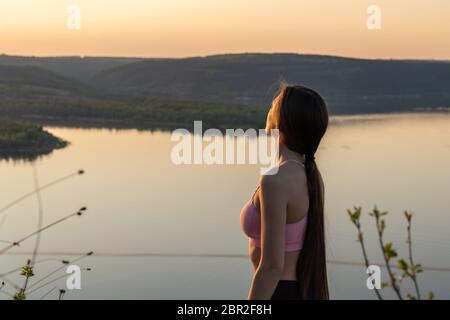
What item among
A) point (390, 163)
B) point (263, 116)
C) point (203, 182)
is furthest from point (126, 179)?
point (263, 116)

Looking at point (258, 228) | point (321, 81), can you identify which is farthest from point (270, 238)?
point (321, 81)

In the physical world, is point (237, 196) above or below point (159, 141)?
below

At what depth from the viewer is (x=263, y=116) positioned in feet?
77.4

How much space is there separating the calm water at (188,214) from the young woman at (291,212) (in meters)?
3.09

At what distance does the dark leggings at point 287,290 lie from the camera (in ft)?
4.62

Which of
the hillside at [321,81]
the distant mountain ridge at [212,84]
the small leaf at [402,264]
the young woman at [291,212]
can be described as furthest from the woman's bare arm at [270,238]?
the hillside at [321,81]

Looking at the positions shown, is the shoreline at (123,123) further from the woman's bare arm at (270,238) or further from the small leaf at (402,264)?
the small leaf at (402,264)

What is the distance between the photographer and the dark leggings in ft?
4.62

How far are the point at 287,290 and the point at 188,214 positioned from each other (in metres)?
8.44

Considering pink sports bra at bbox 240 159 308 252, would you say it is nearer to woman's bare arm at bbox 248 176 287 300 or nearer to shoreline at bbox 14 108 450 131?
woman's bare arm at bbox 248 176 287 300

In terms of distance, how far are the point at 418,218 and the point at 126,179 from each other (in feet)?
16.9

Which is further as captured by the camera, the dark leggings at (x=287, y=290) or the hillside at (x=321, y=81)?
the hillside at (x=321, y=81)

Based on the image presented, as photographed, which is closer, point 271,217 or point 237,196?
point 271,217
